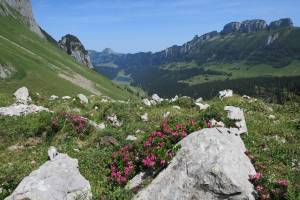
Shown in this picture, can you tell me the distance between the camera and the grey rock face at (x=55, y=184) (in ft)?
44.8

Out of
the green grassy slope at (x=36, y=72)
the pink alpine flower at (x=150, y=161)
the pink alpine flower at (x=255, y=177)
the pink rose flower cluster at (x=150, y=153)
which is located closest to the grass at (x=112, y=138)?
the pink rose flower cluster at (x=150, y=153)

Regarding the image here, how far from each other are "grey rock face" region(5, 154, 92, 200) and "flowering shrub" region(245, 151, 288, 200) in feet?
19.4

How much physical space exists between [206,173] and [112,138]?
27.9 feet

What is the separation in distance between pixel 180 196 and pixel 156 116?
46.0 feet

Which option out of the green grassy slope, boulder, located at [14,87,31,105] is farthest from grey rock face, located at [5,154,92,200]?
the green grassy slope

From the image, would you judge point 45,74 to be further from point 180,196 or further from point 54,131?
point 180,196

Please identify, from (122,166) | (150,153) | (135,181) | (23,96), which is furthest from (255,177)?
(23,96)

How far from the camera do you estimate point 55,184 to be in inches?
565

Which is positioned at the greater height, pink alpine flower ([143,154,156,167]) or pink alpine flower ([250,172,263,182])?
pink alpine flower ([250,172,263,182])

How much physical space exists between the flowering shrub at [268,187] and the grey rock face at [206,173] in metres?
0.24

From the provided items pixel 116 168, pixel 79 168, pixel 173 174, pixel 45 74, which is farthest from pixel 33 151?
pixel 45 74

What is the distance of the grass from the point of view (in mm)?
15812

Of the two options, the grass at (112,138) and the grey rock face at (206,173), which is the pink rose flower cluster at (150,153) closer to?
the grass at (112,138)

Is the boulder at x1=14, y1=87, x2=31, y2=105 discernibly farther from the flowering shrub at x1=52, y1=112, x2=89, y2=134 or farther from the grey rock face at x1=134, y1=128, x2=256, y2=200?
the grey rock face at x1=134, y1=128, x2=256, y2=200
